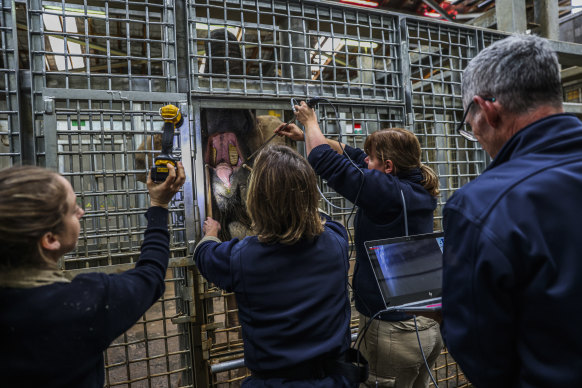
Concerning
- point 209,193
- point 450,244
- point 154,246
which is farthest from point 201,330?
point 450,244

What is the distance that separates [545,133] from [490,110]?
0.16m

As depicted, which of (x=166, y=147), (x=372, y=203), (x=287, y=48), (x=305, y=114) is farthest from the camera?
(x=287, y=48)

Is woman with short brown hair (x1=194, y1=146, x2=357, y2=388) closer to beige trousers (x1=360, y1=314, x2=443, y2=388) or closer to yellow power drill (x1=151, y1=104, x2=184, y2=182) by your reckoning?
yellow power drill (x1=151, y1=104, x2=184, y2=182)

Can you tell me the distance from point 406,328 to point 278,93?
5.12 feet

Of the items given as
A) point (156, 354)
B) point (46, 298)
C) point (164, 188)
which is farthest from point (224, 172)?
point (156, 354)

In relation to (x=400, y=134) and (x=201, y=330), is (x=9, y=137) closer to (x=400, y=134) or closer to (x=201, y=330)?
(x=201, y=330)

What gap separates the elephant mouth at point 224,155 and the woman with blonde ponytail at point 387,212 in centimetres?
47

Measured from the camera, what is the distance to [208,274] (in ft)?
4.85

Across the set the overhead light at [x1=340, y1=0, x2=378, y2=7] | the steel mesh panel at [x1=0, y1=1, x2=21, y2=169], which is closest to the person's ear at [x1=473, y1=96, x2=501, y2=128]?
the steel mesh panel at [x1=0, y1=1, x2=21, y2=169]

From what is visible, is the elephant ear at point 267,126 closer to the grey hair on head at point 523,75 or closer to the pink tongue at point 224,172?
the pink tongue at point 224,172

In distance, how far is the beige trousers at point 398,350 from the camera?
1.91 metres

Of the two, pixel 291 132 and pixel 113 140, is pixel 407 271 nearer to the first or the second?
pixel 291 132

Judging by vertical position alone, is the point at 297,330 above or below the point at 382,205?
below

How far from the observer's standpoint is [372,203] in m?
1.80
